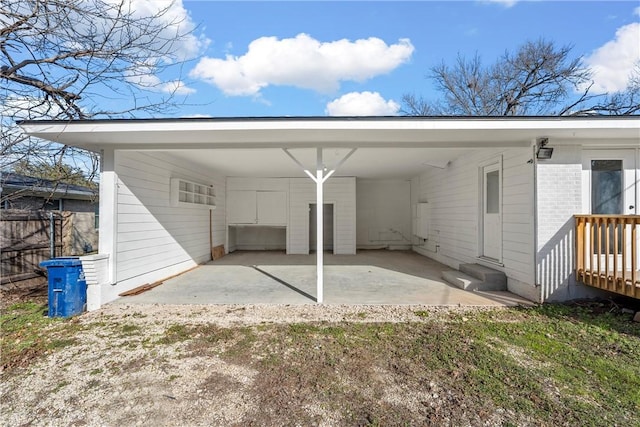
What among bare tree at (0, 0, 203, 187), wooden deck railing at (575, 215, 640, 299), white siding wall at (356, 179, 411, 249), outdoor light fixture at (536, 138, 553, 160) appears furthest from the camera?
white siding wall at (356, 179, 411, 249)

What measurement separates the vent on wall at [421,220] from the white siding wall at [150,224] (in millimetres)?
6168

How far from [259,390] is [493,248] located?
483 cm

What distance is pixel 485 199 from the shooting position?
572 cm

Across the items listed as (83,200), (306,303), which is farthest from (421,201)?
(83,200)

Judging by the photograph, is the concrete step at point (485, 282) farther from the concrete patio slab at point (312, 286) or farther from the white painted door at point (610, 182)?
the white painted door at point (610, 182)

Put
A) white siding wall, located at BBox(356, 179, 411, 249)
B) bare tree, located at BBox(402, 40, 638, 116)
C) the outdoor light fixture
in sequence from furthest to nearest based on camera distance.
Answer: bare tree, located at BBox(402, 40, 638, 116)
white siding wall, located at BBox(356, 179, 411, 249)
the outdoor light fixture

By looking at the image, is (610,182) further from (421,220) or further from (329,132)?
(421,220)

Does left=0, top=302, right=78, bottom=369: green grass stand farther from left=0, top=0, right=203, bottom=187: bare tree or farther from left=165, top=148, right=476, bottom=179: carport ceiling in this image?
left=165, top=148, right=476, bottom=179: carport ceiling

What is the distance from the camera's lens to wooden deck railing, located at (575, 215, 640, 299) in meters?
3.58

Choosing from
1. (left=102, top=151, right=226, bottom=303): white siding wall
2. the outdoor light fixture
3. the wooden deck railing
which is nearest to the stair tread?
the wooden deck railing

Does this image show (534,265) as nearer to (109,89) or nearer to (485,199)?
(485,199)

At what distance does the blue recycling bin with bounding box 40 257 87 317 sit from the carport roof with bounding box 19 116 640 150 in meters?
1.70

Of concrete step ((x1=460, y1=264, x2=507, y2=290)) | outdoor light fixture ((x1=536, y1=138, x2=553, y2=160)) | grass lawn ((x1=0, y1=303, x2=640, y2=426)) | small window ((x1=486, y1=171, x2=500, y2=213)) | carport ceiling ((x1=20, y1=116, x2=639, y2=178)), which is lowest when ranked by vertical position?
grass lawn ((x1=0, y1=303, x2=640, y2=426))

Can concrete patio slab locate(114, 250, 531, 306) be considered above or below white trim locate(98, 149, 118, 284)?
below
